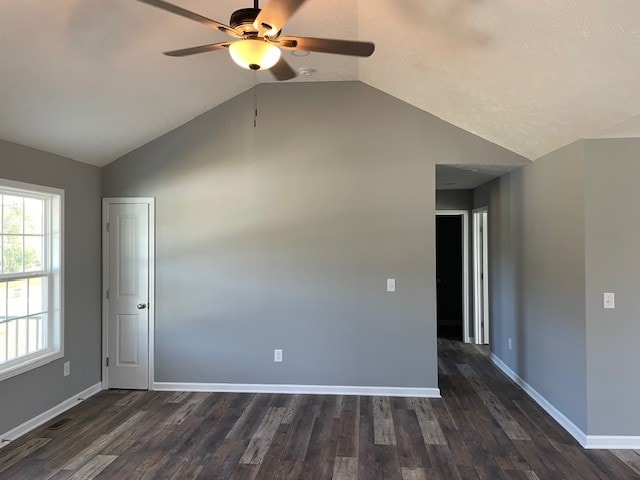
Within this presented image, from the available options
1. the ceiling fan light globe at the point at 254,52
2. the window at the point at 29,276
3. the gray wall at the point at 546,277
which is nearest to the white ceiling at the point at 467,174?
the gray wall at the point at 546,277

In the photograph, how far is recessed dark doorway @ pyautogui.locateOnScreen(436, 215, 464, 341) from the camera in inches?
291

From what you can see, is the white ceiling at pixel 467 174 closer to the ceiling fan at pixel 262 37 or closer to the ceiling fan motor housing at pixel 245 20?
the ceiling fan at pixel 262 37

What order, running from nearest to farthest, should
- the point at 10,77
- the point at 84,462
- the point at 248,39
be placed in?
the point at 248,39 → the point at 10,77 → the point at 84,462

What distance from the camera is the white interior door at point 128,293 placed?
4.28m

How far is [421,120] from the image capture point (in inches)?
162

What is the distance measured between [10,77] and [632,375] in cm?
485

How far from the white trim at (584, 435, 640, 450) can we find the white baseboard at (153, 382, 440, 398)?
133cm

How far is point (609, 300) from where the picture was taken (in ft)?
9.96

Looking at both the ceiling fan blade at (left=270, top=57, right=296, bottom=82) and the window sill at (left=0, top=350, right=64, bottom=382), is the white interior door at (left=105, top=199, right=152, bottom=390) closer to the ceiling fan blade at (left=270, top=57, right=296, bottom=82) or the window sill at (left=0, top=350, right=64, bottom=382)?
the window sill at (left=0, top=350, right=64, bottom=382)

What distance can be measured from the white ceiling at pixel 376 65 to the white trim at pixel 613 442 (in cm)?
227

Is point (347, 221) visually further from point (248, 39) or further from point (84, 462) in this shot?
point (84, 462)

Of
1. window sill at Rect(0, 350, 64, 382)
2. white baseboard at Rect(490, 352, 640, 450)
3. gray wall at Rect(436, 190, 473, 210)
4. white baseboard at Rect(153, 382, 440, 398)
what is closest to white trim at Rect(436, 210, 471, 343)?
gray wall at Rect(436, 190, 473, 210)

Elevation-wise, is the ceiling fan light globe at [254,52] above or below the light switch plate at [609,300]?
above

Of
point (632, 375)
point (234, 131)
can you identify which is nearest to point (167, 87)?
point (234, 131)
